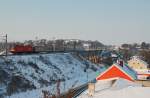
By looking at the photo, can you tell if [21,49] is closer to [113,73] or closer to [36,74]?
[36,74]

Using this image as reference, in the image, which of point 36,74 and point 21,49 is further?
point 21,49

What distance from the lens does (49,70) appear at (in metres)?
57.3

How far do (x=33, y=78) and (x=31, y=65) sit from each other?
6.06 meters

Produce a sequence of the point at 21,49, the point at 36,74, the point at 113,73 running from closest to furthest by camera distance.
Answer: the point at 113,73
the point at 36,74
the point at 21,49

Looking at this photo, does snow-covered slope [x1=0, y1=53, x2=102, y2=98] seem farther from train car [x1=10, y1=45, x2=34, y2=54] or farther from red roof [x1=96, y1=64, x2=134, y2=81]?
red roof [x1=96, y1=64, x2=134, y2=81]

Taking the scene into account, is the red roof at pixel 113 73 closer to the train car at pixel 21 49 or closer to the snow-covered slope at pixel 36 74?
the snow-covered slope at pixel 36 74

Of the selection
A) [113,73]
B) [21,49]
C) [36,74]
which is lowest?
[36,74]

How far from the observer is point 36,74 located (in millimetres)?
51125

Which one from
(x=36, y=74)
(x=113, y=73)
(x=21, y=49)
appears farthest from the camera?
(x=21, y=49)

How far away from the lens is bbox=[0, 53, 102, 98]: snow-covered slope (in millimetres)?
42156

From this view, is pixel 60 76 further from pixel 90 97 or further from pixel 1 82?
pixel 90 97

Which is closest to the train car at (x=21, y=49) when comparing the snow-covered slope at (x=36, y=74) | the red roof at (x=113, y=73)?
the snow-covered slope at (x=36, y=74)

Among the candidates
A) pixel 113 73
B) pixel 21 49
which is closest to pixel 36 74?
pixel 21 49

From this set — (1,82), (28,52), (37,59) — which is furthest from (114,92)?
(28,52)
